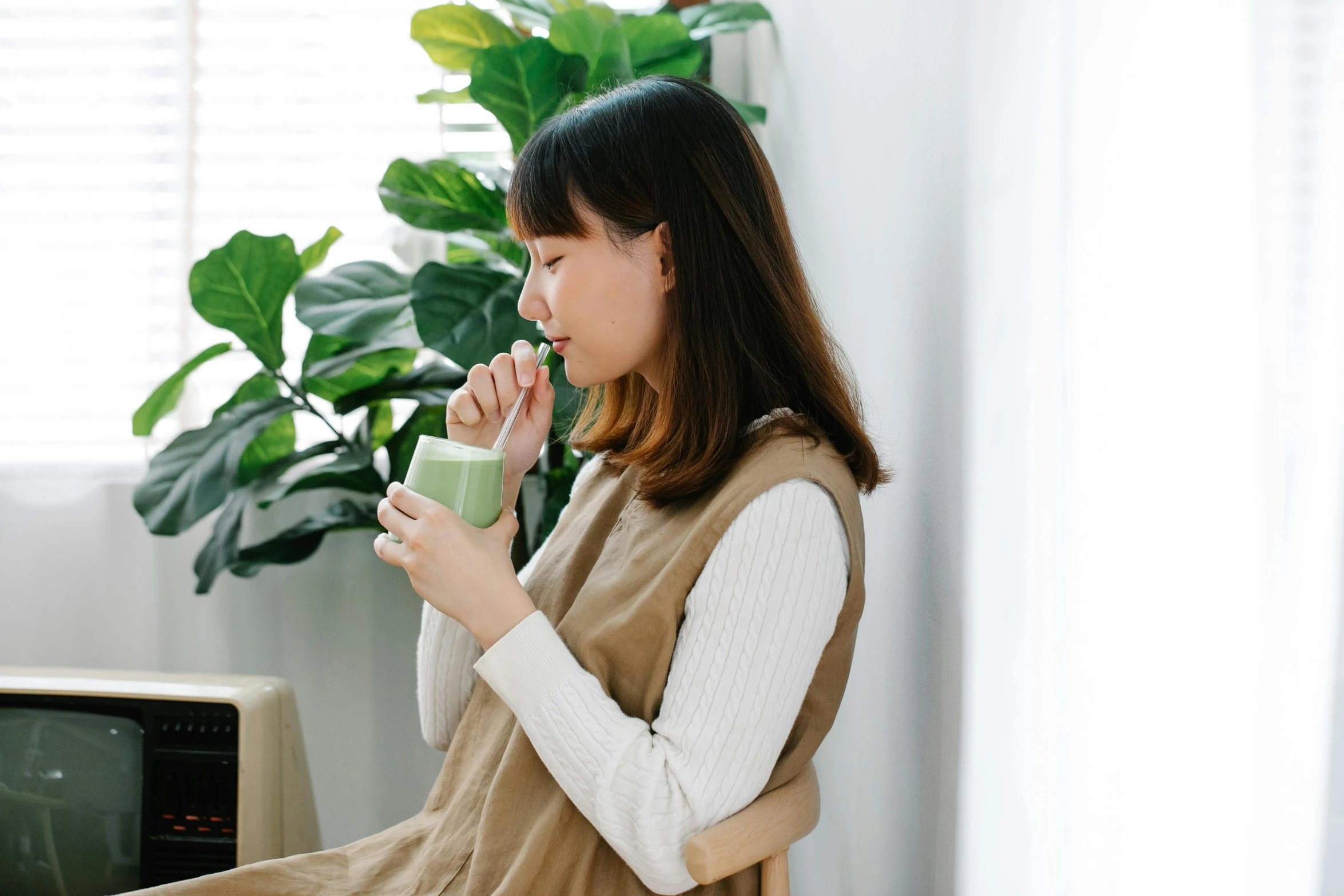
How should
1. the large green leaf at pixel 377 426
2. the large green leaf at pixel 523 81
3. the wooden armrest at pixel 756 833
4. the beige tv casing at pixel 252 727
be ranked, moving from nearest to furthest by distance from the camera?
the wooden armrest at pixel 756 833
the beige tv casing at pixel 252 727
the large green leaf at pixel 523 81
the large green leaf at pixel 377 426

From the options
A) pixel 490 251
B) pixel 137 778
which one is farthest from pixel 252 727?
pixel 490 251

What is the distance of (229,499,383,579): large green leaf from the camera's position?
1762mm

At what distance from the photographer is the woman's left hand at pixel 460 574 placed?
0.81 meters

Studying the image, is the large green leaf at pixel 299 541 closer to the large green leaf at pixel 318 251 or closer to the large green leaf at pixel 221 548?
the large green leaf at pixel 221 548

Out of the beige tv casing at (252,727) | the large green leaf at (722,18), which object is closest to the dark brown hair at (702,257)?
the beige tv casing at (252,727)

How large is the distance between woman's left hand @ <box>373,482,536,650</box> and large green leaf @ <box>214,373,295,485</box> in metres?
1.07

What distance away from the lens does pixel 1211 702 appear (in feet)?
1.39

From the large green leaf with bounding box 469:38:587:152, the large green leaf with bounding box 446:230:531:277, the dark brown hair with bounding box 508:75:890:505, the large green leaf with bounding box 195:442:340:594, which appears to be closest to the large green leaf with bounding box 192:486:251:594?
the large green leaf with bounding box 195:442:340:594

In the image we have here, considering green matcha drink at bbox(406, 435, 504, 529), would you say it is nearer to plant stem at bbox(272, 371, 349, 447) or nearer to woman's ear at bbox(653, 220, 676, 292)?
woman's ear at bbox(653, 220, 676, 292)

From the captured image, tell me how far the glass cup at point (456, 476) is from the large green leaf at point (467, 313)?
0.54 m

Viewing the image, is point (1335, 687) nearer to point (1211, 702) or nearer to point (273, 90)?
point (1211, 702)

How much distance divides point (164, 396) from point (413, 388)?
453 millimetres


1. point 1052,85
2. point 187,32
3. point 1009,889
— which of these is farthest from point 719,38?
point 1009,889

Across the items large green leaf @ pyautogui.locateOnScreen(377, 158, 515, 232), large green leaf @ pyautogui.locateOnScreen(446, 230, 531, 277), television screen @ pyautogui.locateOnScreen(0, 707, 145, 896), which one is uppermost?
large green leaf @ pyautogui.locateOnScreen(377, 158, 515, 232)
